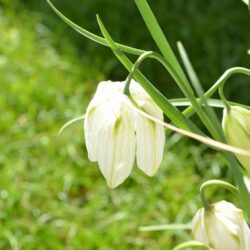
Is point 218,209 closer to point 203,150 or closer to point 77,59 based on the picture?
point 203,150

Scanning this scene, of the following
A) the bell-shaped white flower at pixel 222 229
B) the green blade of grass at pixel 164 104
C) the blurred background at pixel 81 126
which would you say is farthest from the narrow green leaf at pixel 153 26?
the blurred background at pixel 81 126

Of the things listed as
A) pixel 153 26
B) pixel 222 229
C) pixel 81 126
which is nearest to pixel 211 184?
pixel 222 229

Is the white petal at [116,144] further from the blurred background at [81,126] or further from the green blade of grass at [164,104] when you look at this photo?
the blurred background at [81,126]

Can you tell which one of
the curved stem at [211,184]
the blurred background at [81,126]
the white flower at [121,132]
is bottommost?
the blurred background at [81,126]

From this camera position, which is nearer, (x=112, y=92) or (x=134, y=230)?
(x=112, y=92)

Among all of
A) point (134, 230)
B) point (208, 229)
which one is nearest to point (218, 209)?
point (208, 229)

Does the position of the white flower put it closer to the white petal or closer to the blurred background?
the white petal
